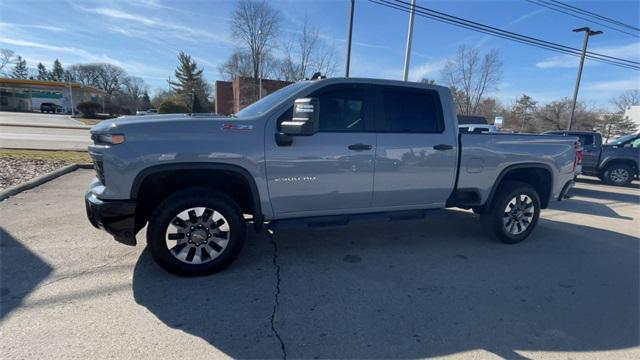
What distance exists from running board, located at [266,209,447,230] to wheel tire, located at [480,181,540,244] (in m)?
0.98

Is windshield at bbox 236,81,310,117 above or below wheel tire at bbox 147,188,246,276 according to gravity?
above

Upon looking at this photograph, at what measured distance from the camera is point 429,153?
406cm

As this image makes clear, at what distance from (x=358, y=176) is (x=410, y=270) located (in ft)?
3.93

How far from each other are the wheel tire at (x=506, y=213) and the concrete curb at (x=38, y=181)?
764 centimetres

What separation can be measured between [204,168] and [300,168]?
3.09 feet

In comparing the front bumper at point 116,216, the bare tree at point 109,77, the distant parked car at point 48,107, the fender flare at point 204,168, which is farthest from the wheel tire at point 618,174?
the bare tree at point 109,77

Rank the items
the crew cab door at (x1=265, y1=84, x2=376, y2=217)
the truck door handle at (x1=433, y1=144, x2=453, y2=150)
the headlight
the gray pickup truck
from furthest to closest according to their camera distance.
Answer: the truck door handle at (x1=433, y1=144, x2=453, y2=150) < the crew cab door at (x1=265, y1=84, x2=376, y2=217) < the gray pickup truck < the headlight

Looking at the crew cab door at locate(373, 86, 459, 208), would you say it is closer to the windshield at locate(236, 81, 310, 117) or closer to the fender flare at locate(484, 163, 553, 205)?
the fender flare at locate(484, 163, 553, 205)

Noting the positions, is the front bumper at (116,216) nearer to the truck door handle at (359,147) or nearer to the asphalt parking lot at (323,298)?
the asphalt parking lot at (323,298)

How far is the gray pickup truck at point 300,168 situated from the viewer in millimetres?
3092

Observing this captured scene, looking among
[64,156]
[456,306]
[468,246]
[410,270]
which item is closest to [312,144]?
[410,270]

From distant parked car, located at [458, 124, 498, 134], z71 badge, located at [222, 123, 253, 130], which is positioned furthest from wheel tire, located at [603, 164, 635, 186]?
z71 badge, located at [222, 123, 253, 130]

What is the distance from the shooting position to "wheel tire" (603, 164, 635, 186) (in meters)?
11.5

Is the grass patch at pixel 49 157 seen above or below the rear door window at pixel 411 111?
below
